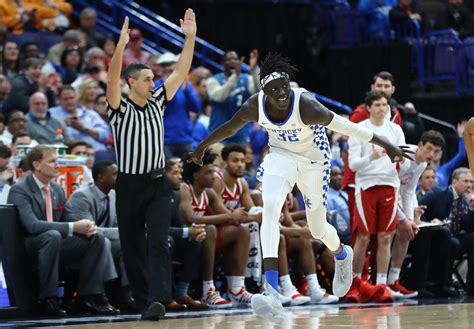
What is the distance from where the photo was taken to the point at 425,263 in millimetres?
12875

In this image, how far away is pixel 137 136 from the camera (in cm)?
1008

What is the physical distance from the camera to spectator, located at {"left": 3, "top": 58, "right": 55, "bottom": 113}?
47.1 ft

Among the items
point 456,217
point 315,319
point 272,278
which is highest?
point 456,217

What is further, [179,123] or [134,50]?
[134,50]

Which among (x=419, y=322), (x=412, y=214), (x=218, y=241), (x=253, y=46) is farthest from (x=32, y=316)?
(x=253, y=46)

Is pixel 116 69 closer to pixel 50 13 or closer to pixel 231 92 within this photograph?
pixel 231 92

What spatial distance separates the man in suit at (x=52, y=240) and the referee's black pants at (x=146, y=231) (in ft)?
1.80

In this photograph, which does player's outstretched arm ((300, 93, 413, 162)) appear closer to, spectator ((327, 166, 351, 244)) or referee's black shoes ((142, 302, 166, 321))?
referee's black shoes ((142, 302, 166, 321))

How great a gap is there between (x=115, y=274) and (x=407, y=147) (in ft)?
10.3

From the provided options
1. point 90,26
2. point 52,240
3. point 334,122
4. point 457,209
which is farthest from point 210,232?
point 90,26

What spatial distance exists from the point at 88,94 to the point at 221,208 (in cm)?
394

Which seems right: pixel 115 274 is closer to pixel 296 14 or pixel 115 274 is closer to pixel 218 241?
pixel 218 241

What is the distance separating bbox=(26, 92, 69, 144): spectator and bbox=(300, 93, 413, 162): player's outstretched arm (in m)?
5.08

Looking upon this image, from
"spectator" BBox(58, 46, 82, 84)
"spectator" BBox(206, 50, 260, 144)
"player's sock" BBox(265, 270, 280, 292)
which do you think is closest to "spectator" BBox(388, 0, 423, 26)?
"spectator" BBox(206, 50, 260, 144)
